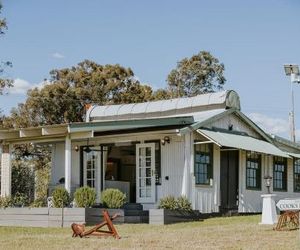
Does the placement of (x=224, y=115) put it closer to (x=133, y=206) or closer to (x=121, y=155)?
(x=121, y=155)

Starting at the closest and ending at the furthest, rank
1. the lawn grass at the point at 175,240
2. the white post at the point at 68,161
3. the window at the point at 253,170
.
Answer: the lawn grass at the point at 175,240 → the white post at the point at 68,161 → the window at the point at 253,170

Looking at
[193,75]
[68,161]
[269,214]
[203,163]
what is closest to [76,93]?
[193,75]

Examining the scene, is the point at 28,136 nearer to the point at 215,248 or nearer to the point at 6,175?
the point at 6,175

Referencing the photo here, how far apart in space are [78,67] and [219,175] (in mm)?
22536

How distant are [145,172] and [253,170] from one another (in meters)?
5.08

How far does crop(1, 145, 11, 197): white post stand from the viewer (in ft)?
66.9

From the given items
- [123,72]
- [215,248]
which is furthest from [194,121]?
[123,72]

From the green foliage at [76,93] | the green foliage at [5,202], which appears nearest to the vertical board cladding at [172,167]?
the green foliage at [5,202]

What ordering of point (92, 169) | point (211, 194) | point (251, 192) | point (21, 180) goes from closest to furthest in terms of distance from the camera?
point (211, 194)
point (92, 169)
point (251, 192)
point (21, 180)

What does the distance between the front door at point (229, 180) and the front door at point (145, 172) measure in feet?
8.63

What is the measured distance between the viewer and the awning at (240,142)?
19.3 metres

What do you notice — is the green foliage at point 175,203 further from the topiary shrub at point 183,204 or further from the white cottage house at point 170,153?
the white cottage house at point 170,153

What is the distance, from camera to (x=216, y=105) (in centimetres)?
2198

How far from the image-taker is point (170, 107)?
22.9 metres
